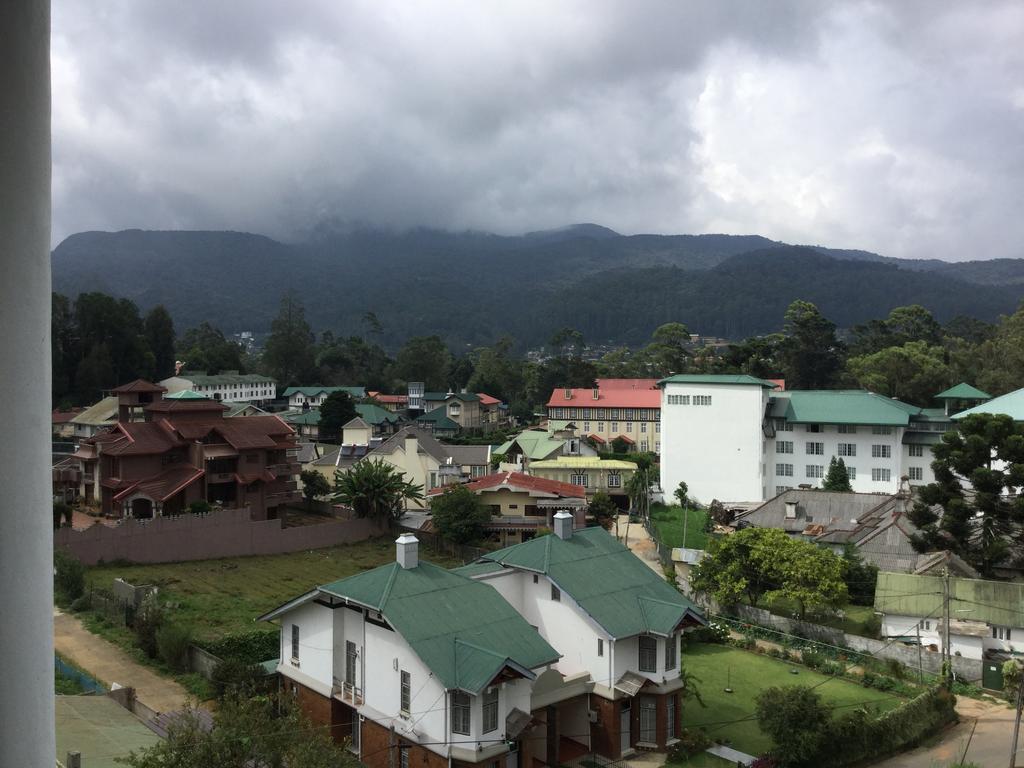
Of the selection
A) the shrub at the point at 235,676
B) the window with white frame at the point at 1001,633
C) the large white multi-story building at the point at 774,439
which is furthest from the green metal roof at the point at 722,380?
the shrub at the point at 235,676

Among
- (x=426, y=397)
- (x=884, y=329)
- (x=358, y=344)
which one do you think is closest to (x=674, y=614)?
(x=426, y=397)

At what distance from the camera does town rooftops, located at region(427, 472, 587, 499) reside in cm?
3862

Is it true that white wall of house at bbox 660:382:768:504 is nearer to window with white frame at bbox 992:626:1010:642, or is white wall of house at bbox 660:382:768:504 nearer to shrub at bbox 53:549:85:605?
window with white frame at bbox 992:626:1010:642

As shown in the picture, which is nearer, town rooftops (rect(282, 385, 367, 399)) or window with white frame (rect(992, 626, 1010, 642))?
window with white frame (rect(992, 626, 1010, 642))

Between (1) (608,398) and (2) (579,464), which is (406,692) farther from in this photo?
(1) (608,398)

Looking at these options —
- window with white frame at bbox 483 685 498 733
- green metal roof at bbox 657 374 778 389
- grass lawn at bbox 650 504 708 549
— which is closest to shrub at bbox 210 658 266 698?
window with white frame at bbox 483 685 498 733

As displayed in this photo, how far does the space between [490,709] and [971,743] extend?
11.8 m

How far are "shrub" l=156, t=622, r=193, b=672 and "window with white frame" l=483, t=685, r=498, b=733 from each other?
28.9ft

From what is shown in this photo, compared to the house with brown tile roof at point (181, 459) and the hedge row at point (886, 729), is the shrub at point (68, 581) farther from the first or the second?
the hedge row at point (886, 729)

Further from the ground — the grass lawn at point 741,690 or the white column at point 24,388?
the white column at point 24,388

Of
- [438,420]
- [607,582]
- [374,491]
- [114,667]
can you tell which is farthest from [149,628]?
[438,420]

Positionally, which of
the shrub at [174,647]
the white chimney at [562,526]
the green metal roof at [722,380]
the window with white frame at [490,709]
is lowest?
the shrub at [174,647]

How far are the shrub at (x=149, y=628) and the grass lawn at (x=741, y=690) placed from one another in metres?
12.8

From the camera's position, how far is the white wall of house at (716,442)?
46.2 meters
